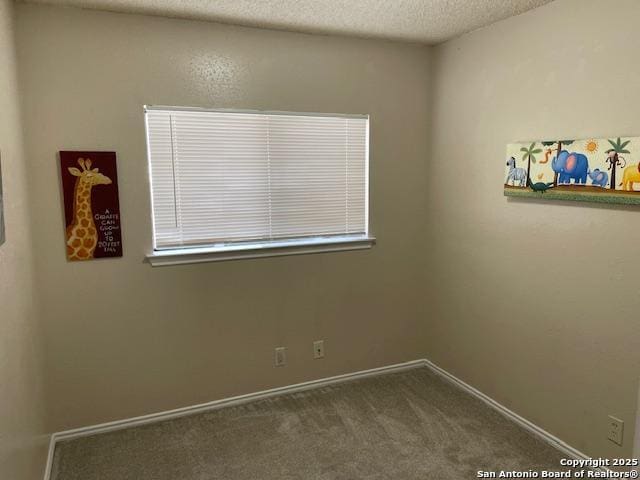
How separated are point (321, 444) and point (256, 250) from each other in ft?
3.94

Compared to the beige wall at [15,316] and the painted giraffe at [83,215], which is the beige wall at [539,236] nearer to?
the painted giraffe at [83,215]

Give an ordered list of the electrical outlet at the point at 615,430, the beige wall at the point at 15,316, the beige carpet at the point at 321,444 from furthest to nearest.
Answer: the beige carpet at the point at 321,444, the electrical outlet at the point at 615,430, the beige wall at the point at 15,316

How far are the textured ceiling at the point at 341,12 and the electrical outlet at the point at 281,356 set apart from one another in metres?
2.04

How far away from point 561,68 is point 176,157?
2126mm

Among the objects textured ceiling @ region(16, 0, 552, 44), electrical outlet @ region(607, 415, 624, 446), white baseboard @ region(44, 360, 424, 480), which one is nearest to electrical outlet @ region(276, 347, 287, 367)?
white baseboard @ region(44, 360, 424, 480)

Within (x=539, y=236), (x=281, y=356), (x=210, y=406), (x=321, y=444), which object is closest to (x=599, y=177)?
(x=539, y=236)

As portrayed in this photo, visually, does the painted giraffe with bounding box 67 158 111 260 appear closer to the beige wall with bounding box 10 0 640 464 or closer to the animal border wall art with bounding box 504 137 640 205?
the beige wall with bounding box 10 0 640 464

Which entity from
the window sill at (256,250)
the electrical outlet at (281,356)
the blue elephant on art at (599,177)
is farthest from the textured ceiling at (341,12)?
the electrical outlet at (281,356)

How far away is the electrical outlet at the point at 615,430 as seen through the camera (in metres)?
2.14

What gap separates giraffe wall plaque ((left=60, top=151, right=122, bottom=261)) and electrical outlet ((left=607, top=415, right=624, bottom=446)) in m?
2.72

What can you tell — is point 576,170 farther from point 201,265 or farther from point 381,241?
point 201,265

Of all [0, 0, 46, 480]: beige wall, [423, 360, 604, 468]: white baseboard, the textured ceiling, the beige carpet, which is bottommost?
the beige carpet

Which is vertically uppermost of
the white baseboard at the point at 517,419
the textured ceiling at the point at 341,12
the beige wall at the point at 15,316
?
the textured ceiling at the point at 341,12

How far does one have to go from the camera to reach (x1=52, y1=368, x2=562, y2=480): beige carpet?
230 centimetres
